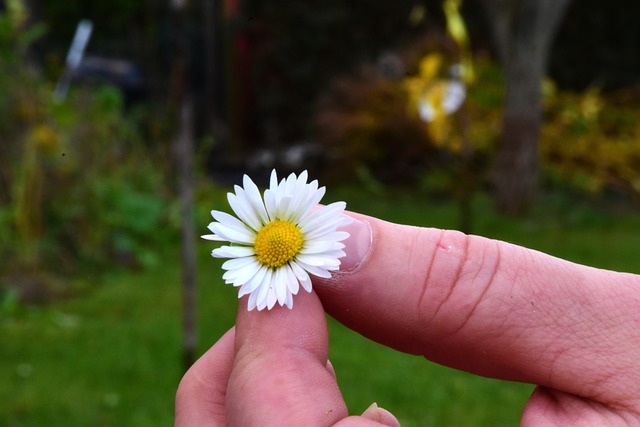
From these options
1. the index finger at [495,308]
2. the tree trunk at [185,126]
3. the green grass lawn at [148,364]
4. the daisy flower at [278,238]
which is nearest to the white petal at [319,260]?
the daisy flower at [278,238]

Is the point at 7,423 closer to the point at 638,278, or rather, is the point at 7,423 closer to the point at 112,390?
the point at 112,390

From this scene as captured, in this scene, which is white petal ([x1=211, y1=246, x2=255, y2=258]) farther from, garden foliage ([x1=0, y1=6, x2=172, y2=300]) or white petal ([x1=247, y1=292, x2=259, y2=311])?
garden foliage ([x1=0, y1=6, x2=172, y2=300])

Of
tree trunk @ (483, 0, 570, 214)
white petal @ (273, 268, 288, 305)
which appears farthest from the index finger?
tree trunk @ (483, 0, 570, 214)

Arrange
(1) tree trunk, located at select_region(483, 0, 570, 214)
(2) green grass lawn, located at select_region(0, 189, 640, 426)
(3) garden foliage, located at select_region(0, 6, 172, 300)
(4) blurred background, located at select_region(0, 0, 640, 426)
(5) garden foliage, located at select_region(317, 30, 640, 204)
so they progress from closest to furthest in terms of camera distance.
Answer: (2) green grass lawn, located at select_region(0, 189, 640, 426)
(4) blurred background, located at select_region(0, 0, 640, 426)
(3) garden foliage, located at select_region(0, 6, 172, 300)
(1) tree trunk, located at select_region(483, 0, 570, 214)
(5) garden foliage, located at select_region(317, 30, 640, 204)

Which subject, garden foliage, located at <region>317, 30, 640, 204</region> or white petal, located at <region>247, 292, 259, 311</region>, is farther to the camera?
garden foliage, located at <region>317, 30, 640, 204</region>

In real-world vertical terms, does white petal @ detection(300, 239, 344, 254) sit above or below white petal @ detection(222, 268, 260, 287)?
above

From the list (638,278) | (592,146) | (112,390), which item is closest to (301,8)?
(592,146)

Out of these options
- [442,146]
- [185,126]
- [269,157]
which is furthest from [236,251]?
[269,157]
